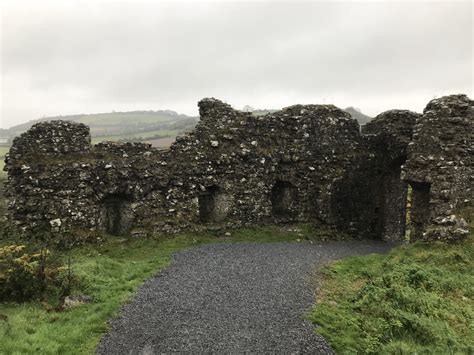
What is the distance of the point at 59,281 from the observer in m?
12.0

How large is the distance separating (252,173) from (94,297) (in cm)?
1044

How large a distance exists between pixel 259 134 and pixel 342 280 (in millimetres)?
9276

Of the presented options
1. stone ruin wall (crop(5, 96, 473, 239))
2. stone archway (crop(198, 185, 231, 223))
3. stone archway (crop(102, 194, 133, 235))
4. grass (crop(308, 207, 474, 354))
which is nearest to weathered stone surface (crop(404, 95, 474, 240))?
stone ruin wall (crop(5, 96, 473, 239))

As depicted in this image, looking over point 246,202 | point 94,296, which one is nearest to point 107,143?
point 246,202

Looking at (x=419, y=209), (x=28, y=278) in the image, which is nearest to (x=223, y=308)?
(x=28, y=278)

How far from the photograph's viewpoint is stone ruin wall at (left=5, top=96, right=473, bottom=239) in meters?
16.7

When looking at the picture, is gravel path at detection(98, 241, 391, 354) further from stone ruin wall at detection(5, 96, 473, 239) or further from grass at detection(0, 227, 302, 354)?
stone ruin wall at detection(5, 96, 473, 239)

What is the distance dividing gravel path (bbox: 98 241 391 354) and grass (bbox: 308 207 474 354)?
71 cm

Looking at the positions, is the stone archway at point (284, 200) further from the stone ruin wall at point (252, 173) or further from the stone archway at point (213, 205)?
the stone archway at point (213, 205)

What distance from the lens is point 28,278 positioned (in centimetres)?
1145

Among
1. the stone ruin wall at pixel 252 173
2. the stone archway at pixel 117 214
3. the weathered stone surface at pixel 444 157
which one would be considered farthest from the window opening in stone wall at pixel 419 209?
the stone archway at pixel 117 214

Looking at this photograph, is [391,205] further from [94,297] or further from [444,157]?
[94,297]

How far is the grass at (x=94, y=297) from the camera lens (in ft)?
29.6

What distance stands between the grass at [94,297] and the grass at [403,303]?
5.50 metres
